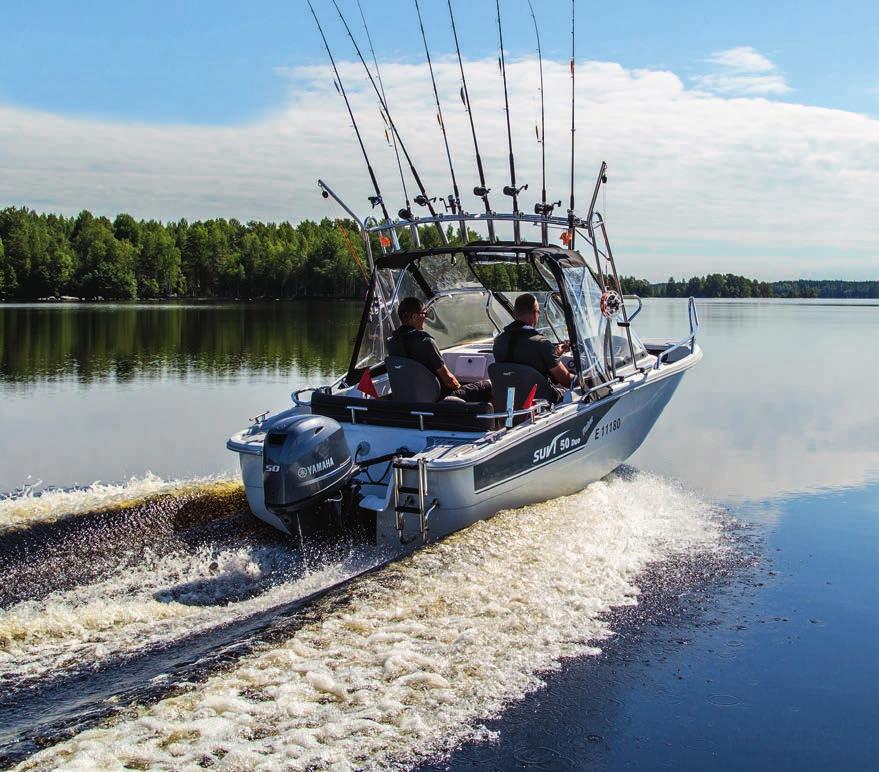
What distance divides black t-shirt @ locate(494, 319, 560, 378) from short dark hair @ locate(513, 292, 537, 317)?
0.27 feet

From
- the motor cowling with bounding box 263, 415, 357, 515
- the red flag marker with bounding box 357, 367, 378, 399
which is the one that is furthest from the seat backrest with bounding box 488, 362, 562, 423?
the motor cowling with bounding box 263, 415, 357, 515

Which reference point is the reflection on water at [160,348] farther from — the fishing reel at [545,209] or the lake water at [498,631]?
the fishing reel at [545,209]

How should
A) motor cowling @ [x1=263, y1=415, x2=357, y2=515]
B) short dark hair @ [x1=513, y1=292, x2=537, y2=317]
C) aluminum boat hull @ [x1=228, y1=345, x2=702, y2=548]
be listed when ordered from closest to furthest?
1. motor cowling @ [x1=263, y1=415, x2=357, y2=515]
2. aluminum boat hull @ [x1=228, y1=345, x2=702, y2=548]
3. short dark hair @ [x1=513, y1=292, x2=537, y2=317]

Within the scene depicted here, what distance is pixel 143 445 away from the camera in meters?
11.3

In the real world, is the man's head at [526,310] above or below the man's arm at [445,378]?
above

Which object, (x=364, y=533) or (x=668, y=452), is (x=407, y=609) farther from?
(x=668, y=452)

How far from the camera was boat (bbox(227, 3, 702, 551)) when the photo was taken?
580 centimetres

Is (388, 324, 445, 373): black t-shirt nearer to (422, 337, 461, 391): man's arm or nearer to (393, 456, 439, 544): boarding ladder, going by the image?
(422, 337, 461, 391): man's arm

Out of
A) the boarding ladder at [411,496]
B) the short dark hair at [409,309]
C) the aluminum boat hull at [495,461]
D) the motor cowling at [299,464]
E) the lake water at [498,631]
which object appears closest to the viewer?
the lake water at [498,631]

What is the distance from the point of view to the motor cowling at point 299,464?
17.9ft

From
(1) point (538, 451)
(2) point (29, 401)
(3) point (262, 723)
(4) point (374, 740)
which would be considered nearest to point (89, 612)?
(3) point (262, 723)

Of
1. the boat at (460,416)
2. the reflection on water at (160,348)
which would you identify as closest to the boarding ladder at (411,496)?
the boat at (460,416)

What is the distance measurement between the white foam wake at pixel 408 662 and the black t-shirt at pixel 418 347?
132 centimetres

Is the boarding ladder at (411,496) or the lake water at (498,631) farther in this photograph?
the boarding ladder at (411,496)
